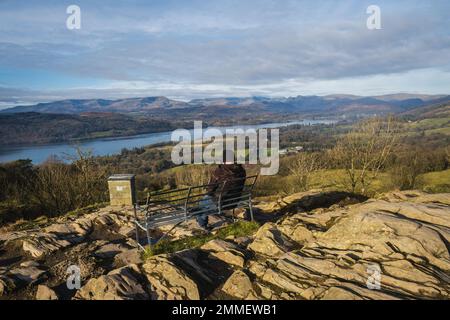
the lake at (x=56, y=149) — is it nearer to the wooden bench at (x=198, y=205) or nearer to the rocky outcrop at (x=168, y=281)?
the wooden bench at (x=198, y=205)

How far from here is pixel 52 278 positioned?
4656 mm

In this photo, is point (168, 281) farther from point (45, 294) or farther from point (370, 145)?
point (370, 145)

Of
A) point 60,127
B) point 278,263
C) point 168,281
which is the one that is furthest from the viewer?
point 60,127

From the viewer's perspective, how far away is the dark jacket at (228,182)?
21.2 feet

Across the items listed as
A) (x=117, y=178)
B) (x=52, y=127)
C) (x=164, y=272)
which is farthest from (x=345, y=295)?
(x=52, y=127)

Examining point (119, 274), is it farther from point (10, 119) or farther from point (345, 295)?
point (10, 119)

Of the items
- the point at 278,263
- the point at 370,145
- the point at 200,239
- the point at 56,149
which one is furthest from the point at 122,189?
the point at 56,149

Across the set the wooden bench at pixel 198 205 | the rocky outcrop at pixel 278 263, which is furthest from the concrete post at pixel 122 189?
the rocky outcrop at pixel 278 263

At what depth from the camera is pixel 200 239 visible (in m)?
6.01

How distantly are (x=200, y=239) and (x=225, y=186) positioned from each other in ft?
3.83

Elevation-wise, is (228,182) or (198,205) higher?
(228,182)

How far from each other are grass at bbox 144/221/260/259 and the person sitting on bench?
0.40 m
